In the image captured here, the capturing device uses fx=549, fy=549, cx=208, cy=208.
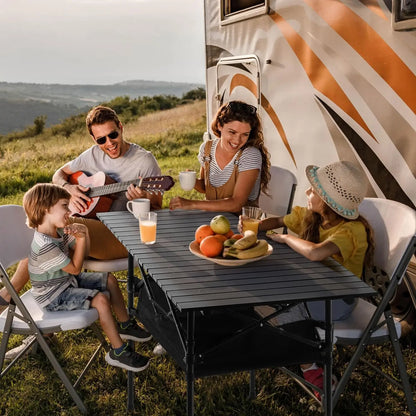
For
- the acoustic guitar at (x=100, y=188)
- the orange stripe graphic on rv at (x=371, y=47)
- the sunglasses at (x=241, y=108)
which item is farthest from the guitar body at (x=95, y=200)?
the orange stripe graphic on rv at (x=371, y=47)

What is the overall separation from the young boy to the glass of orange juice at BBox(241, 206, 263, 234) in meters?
0.80

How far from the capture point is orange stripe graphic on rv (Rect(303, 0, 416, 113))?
9.89 feet

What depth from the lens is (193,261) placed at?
7.41ft

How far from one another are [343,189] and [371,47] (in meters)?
1.23

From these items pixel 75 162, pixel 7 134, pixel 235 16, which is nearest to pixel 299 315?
pixel 75 162

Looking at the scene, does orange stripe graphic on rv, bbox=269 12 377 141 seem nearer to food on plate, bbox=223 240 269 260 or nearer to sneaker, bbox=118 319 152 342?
food on plate, bbox=223 240 269 260

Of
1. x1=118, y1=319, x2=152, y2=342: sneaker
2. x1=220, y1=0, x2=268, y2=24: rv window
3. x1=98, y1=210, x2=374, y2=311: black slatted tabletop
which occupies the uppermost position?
x1=220, y1=0, x2=268, y2=24: rv window

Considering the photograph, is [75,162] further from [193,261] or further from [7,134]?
[7,134]

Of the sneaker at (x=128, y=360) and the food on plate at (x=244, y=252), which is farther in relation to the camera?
the sneaker at (x=128, y=360)

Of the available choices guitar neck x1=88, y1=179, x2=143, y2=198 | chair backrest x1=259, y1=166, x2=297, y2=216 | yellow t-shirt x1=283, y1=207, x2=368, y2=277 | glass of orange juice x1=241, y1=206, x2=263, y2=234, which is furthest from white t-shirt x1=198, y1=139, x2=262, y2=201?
yellow t-shirt x1=283, y1=207, x2=368, y2=277

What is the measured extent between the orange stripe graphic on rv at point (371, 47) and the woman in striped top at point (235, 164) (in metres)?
0.76

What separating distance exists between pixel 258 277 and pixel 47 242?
1186 millimetres

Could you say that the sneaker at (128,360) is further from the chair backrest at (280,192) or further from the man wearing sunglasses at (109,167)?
the chair backrest at (280,192)

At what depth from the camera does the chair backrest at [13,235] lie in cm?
285
